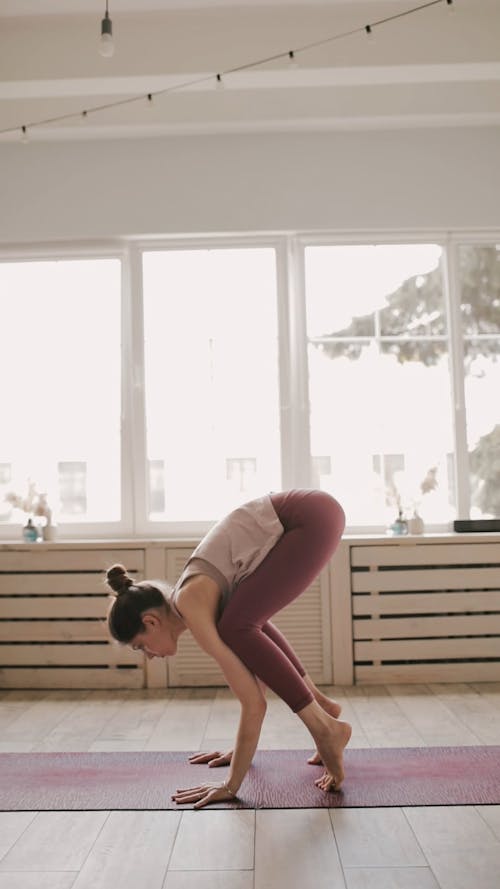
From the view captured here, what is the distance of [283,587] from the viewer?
2600mm

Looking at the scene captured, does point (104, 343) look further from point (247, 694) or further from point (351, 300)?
point (247, 694)

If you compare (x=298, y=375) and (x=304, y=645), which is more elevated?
(x=298, y=375)

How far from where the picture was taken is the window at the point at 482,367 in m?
4.62

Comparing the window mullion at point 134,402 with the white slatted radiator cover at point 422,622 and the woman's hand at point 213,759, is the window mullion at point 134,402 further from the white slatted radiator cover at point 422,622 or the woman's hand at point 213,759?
the woman's hand at point 213,759

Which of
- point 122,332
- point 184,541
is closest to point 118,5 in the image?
point 122,332

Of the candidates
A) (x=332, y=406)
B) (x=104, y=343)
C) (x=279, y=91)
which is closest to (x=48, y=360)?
(x=104, y=343)

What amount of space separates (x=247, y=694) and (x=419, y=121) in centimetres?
329

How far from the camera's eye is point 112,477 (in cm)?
461

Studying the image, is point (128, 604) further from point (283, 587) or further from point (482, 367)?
point (482, 367)

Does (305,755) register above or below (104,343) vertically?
below

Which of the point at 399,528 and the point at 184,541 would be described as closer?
the point at 184,541

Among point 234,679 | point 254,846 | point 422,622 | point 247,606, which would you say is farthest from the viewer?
point 422,622

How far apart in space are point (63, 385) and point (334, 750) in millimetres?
2771

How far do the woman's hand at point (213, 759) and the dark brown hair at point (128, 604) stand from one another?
594 mm
